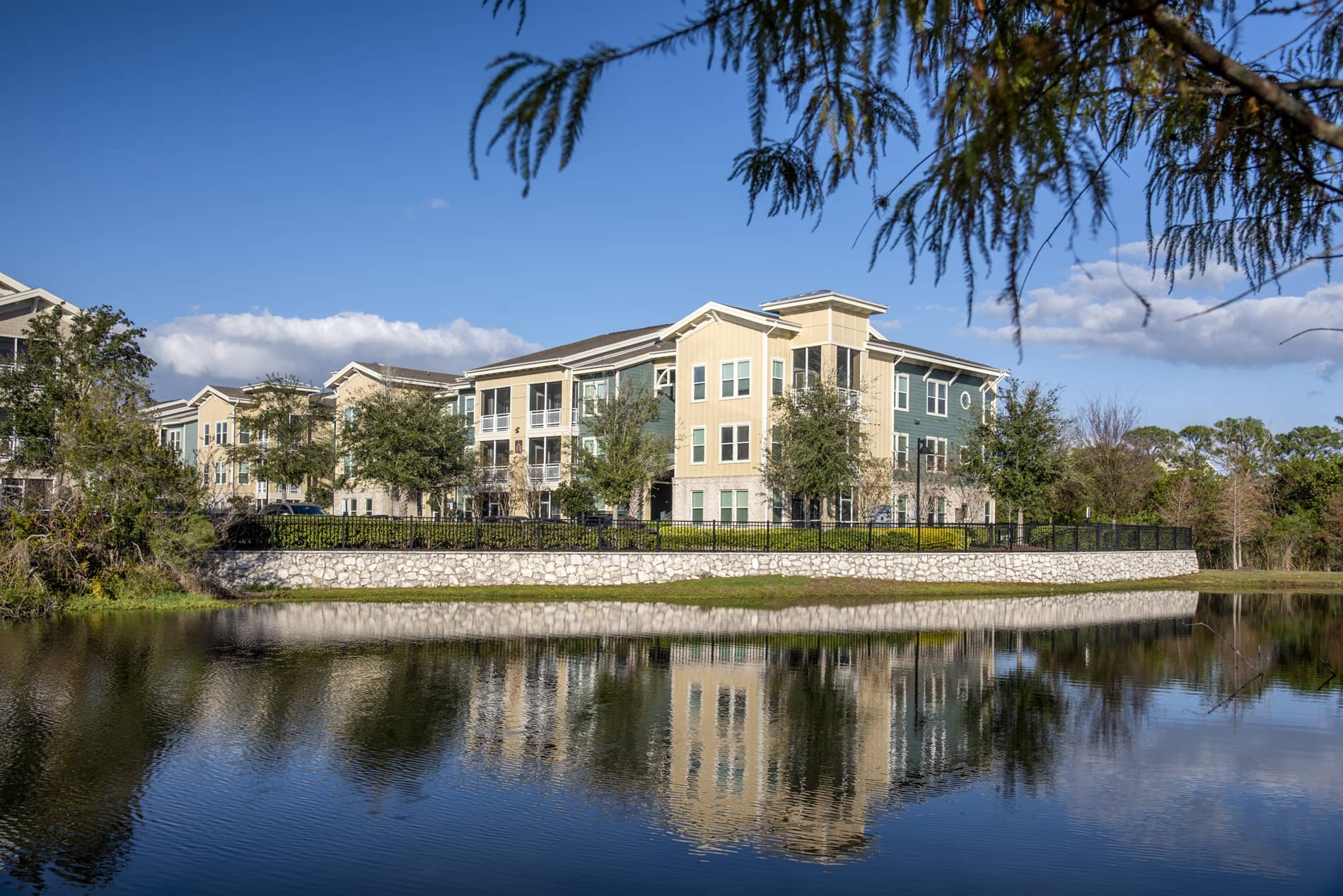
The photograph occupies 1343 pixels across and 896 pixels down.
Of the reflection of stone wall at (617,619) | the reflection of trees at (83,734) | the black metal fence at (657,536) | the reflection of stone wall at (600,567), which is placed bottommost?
the reflection of stone wall at (617,619)

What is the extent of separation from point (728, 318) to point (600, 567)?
1762 centimetres

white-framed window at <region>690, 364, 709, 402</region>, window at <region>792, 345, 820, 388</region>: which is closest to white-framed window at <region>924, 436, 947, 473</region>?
window at <region>792, 345, 820, 388</region>

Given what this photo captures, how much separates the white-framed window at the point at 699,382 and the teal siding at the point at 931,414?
8.78m

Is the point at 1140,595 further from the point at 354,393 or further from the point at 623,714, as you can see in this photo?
the point at 354,393

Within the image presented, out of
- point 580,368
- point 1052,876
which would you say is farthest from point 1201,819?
point 580,368

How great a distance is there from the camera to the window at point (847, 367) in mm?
44281

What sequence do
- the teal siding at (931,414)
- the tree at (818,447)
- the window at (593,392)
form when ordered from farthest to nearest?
the teal siding at (931,414), the window at (593,392), the tree at (818,447)

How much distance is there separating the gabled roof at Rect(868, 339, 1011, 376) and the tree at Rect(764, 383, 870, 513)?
5.78 m

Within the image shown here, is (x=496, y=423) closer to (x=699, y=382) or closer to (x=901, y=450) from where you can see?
(x=699, y=382)

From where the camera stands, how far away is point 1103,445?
56.2 m

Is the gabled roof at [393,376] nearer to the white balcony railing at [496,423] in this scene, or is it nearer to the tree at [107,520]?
the white balcony railing at [496,423]

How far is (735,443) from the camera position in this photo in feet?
151

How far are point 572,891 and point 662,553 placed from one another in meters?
25.1

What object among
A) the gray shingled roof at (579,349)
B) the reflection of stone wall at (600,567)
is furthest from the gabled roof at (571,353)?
the reflection of stone wall at (600,567)
